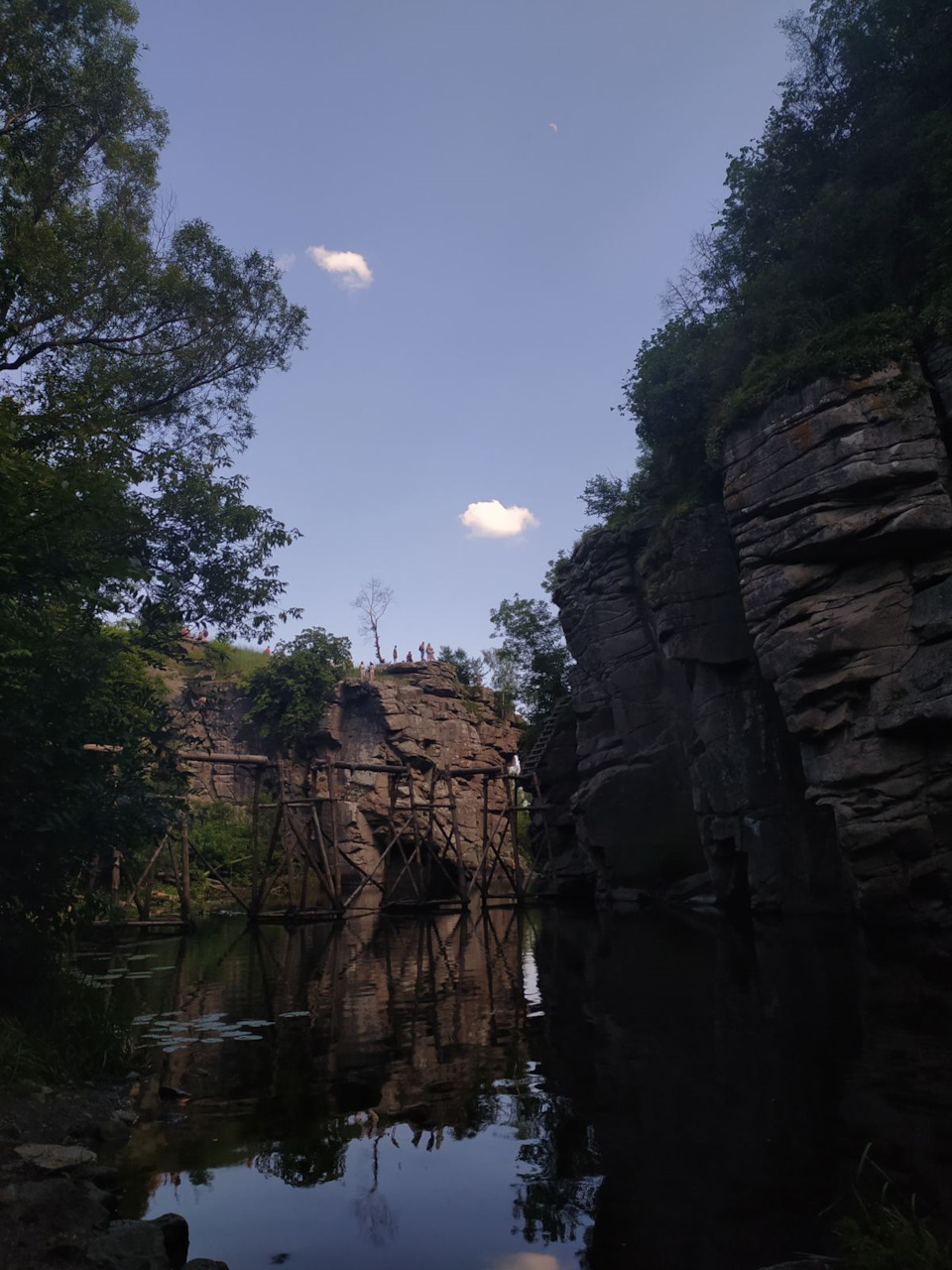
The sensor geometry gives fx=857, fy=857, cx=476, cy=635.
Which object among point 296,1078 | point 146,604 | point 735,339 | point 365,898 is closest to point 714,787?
point 735,339

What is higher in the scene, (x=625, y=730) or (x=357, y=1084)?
(x=625, y=730)

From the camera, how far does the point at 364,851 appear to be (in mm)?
36750

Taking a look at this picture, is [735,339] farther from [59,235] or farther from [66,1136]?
[66,1136]

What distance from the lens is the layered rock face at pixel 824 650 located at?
574 inches

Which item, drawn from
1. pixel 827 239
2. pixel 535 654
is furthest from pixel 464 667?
pixel 827 239

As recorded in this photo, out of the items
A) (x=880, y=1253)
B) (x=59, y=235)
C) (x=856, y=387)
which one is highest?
(x=59, y=235)

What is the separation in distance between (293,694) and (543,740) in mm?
11615

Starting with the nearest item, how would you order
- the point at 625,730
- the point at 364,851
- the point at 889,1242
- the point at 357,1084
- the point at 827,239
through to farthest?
the point at 889,1242
the point at 357,1084
the point at 827,239
the point at 625,730
the point at 364,851

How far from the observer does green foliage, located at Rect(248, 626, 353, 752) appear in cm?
3731

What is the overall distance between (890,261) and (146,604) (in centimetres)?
1633

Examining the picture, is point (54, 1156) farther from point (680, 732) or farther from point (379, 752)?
point (379, 752)

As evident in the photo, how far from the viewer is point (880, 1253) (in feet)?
10.5

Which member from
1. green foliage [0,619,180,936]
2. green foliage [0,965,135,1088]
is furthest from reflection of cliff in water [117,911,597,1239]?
green foliage [0,619,180,936]

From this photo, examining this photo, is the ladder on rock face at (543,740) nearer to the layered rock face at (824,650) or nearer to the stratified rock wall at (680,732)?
the stratified rock wall at (680,732)
